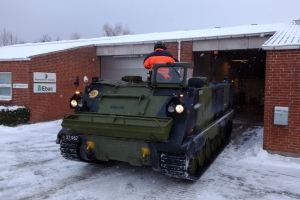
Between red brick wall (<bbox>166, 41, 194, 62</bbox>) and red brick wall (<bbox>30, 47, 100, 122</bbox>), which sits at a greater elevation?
red brick wall (<bbox>166, 41, 194, 62</bbox>)

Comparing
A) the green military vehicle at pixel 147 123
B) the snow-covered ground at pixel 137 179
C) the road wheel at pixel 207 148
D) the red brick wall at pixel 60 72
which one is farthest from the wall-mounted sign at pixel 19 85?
the road wheel at pixel 207 148

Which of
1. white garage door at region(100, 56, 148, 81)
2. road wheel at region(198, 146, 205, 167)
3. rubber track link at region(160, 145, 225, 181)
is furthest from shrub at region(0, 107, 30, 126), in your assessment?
rubber track link at region(160, 145, 225, 181)

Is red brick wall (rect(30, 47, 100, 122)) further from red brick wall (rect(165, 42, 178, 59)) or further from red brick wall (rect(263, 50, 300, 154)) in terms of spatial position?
red brick wall (rect(263, 50, 300, 154))

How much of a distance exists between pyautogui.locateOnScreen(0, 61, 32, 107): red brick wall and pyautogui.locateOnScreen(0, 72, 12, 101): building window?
0.29m

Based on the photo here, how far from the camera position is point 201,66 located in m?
16.9

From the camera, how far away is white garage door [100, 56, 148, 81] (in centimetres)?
1625

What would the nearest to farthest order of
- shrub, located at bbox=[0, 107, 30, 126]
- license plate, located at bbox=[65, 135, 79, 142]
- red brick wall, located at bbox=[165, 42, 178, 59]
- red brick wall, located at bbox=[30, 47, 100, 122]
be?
license plate, located at bbox=[65, 135, 79, 142]
shrub, located at bbox=[0, 107, 30, 126]
red brick wall, located at bbox=[30, 47, 100, 122]
red brick wall, located at bbox=[165, 42, 178, 59]

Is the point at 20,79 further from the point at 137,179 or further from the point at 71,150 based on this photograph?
the point at 137,179

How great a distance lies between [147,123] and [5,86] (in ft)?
32.6

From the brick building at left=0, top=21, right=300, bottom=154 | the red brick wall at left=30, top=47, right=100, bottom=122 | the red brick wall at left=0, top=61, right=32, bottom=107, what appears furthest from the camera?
the red brick wall at left=30, top=47, right=100, bottom=122

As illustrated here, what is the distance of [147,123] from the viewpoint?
484cm

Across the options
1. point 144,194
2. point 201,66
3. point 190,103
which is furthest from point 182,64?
point 201,66

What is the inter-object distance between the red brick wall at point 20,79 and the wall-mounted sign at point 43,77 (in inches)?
11.6

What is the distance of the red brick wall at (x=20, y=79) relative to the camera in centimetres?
1212
